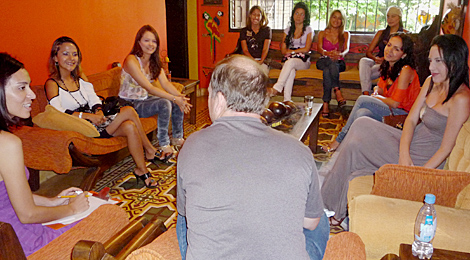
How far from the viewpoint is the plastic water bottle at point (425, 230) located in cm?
143

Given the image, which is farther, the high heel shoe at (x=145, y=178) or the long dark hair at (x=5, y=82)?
the high heel shoe at (x=145, y=178)

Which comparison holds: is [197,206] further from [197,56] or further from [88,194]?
[197,56]

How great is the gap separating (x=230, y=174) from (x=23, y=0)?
9.14ft

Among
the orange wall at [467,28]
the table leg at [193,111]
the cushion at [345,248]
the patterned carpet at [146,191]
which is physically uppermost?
the orange wall at [467,28]

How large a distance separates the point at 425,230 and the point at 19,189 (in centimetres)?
159

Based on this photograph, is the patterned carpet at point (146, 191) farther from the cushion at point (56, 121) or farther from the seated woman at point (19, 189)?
the seated woman at point (19, 189)

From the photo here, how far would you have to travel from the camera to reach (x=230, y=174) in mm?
1076

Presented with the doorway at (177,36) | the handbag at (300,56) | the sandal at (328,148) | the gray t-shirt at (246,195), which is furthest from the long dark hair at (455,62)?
the doorway at (177,36)

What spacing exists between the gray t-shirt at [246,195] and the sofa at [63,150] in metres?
1.77

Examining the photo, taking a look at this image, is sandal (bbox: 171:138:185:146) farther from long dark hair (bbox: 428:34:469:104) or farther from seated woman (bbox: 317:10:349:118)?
long dark hair (bbox: 428:34:469:104)

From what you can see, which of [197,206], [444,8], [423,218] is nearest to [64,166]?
[197,206]

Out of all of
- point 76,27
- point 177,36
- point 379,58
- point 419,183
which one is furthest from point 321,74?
point 419,183

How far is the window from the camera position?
596 cm

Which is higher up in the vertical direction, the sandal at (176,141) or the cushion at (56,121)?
the cushion at (56,121)
